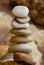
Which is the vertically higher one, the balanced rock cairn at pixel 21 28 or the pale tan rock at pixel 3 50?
the balanced rock cairn at pixel 21 28

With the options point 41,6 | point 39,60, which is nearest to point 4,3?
point 41,6

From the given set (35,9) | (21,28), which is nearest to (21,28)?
(21,28)

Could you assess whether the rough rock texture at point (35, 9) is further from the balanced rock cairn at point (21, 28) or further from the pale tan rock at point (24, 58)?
the pale tan rock at point (24, 58)

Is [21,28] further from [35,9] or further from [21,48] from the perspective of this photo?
[35,9]

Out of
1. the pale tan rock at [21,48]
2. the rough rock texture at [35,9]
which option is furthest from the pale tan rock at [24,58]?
the rough rock texture at [35,9]

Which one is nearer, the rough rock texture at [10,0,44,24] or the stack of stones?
the stack of stones

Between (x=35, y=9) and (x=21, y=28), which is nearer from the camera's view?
(x=21, y=28)

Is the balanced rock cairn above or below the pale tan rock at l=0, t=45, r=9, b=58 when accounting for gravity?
above

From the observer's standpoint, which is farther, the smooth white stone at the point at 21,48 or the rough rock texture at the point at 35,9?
the rough rock texture at the point at 35,9

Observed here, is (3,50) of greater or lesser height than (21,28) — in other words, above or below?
below

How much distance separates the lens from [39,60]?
1.28 metres

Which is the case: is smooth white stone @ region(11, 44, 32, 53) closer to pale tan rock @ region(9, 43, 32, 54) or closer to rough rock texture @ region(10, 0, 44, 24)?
pale tan rock @ region(9, 43, 32, 54)

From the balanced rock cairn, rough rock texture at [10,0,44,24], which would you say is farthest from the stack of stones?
rough rock texture at [10,0,44,24]

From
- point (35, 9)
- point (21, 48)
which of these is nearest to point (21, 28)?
point (21, 48)
